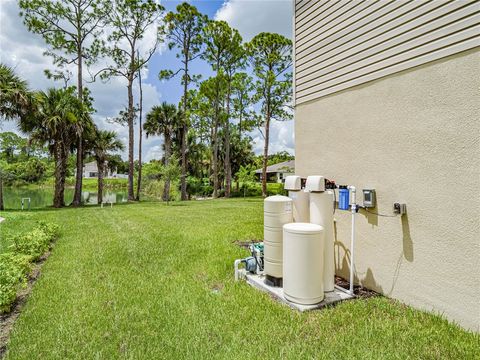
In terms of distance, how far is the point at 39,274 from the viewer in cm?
400

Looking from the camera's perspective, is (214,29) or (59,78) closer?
(59,78)

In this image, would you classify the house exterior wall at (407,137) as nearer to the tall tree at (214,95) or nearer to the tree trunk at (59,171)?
the tree trunk at (59,171)

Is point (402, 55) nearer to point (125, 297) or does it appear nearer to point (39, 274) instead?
point (125, 297)

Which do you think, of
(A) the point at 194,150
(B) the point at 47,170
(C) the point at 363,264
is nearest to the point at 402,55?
(C) the point at 363,264

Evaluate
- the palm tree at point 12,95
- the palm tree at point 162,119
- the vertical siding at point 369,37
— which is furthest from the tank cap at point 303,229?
the palm tree at point 162,119

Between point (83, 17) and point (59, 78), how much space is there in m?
3.72

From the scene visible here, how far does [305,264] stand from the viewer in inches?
110

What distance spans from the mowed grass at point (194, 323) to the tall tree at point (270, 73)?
1555 centimetres

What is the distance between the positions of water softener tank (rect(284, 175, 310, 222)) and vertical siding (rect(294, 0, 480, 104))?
54.4 inches

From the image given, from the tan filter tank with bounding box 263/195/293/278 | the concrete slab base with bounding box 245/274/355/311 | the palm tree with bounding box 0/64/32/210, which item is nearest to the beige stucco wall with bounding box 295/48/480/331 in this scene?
the concrete slab base with bounding box 245/274/355/311

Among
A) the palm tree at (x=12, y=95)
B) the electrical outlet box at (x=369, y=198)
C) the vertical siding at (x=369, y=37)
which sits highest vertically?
the palm tree at (x=12, y=95)

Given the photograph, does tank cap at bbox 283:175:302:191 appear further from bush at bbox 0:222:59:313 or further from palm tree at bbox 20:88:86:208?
palm tree at bbox 20:88:86:208

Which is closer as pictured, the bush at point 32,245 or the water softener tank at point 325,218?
the water softener tank at point 325,218

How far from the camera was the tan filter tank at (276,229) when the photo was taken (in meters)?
3.24
